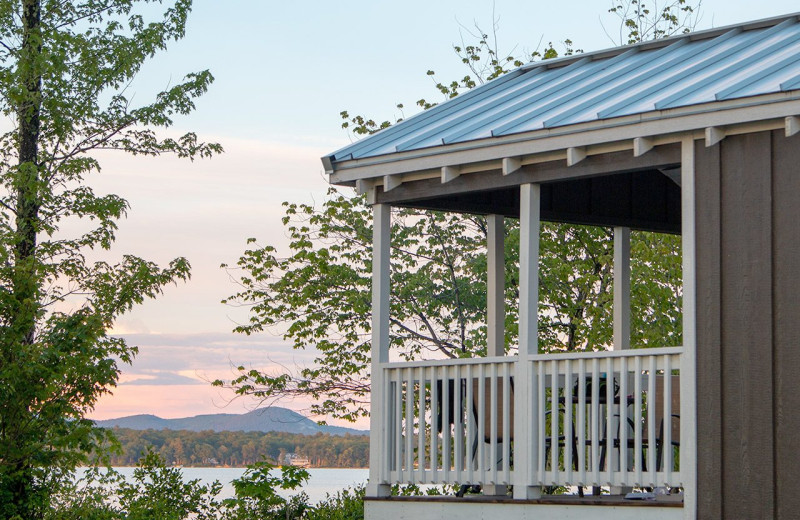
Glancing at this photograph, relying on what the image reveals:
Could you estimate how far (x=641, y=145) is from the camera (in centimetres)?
809

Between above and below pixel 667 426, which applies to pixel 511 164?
above

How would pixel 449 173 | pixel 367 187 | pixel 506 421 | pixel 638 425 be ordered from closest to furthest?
pixel 638 425
pixel 506 421
pixel 449 173
pixel 367 187

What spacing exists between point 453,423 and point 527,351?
1016 mm

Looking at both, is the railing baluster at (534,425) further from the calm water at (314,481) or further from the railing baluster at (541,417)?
the calm water at (314,481)

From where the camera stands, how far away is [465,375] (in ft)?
31.4

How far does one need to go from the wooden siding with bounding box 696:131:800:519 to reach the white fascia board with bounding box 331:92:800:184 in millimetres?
225

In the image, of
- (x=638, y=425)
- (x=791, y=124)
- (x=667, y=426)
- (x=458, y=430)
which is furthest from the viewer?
(x=458, y=430)

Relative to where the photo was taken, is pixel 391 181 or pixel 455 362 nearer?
pixel 455 362

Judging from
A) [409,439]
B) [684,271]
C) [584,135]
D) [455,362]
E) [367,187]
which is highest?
[584,135]

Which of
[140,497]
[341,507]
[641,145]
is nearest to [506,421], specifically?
[641,145]

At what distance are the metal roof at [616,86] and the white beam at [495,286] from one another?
1.18m

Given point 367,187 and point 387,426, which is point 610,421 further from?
point 367,187

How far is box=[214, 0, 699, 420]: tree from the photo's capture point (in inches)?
838

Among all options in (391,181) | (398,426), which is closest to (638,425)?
(398,426)
